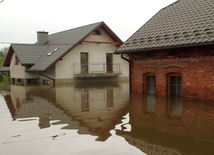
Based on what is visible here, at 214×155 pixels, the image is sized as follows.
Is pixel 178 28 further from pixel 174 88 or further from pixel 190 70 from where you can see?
pixel 174 88

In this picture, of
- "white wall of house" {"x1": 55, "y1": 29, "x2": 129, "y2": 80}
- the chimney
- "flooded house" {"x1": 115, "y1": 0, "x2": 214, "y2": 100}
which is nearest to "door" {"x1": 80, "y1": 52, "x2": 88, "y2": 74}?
"white wall of house" {"x1": 55, "y1": 29, "x2": 129, "y2": 80}

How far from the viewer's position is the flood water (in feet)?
16.9

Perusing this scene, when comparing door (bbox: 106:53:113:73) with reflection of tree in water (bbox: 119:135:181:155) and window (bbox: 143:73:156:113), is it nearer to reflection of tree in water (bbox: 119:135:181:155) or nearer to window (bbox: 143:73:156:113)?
window (bbox: 143:73:156:113)

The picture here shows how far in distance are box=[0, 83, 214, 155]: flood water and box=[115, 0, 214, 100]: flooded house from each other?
1.33 m

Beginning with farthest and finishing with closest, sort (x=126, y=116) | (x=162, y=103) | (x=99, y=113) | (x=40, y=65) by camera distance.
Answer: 1. (x=40, y=65)
2. (x=162, y=103)
3. (x=99, y=113)
4. (x=126, y=116)

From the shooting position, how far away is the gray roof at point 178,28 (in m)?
10.5

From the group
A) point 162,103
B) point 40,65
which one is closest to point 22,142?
point 162,103

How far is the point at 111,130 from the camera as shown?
6.58 meters

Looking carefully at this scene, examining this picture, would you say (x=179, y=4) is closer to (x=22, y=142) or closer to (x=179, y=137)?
(x=179, y=137)

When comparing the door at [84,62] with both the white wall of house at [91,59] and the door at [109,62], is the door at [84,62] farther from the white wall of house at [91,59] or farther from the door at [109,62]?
the door at [109,62]

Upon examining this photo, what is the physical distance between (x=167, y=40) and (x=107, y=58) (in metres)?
13.8

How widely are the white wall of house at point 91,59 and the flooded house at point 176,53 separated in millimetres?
9614

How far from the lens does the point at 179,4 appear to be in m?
15.1

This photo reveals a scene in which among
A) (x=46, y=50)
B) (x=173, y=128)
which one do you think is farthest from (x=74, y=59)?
(x=173, y=128)
